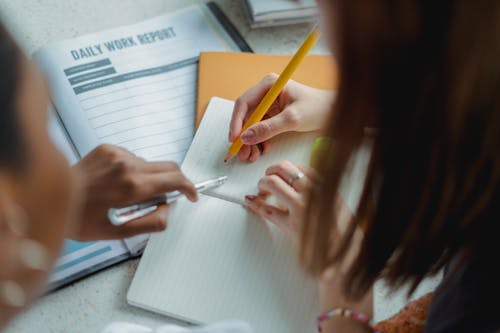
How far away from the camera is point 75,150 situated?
2.21 feet

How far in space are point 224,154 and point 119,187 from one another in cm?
15

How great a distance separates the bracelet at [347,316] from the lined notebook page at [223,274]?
1 cm

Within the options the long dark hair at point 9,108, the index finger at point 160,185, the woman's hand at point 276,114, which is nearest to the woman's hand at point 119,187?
the index finger at point 160,185

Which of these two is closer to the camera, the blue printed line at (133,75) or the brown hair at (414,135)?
the brown hair at (414,135)

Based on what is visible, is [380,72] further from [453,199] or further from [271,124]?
[271,124]

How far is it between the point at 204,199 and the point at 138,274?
0.12 metres

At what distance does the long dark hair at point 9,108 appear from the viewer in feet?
0.97

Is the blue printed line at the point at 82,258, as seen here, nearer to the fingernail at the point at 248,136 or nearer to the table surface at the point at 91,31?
the table surface at the point at 91,31

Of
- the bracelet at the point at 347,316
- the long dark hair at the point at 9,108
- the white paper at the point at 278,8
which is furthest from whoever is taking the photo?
the white paper at the point at 278,8

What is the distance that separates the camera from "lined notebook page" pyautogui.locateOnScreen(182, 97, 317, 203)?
0.66m

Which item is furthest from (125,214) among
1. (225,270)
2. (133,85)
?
(133,85)

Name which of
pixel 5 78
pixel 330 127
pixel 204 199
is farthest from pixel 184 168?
pixel 5 78

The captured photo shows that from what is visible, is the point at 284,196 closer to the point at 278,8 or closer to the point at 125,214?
the point at 125,214

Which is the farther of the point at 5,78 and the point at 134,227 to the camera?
the point at 134,227
